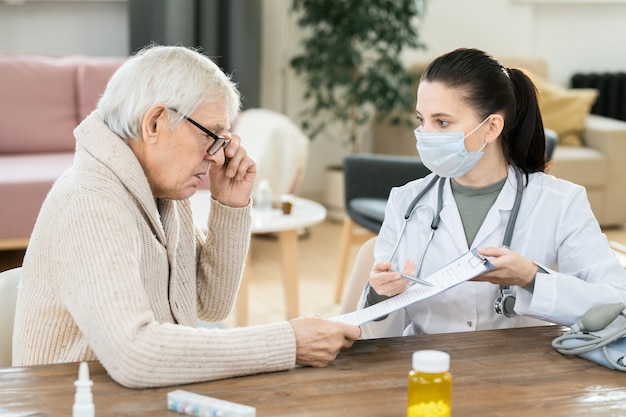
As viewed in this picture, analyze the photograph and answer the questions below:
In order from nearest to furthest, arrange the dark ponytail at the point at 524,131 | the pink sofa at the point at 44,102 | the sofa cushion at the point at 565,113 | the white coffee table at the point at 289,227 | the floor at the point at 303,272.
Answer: the dark ponytail at the point at 524,131 < the white coffee table at the point at 289,227 < the floor at the point at 303,272 < the pink sofa at the point at 44,102 < the sofa cushion at the point at 565,113

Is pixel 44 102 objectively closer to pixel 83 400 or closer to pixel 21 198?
pixel 21 198

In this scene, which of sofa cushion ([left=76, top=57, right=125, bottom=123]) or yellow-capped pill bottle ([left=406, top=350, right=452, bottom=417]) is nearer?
yellow-capped pill bottle ([left=406, top=350, right=452, bottom=417])

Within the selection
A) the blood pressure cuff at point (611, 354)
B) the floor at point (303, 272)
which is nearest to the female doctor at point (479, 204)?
the blood pressure cuff at point (611, 354)

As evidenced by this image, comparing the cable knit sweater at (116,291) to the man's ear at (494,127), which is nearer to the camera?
the cable knit sweater at (116,291)

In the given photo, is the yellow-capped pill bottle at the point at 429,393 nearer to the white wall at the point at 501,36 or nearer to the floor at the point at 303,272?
the floor at the point at 303,272

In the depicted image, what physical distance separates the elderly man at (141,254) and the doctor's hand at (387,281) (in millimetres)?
192

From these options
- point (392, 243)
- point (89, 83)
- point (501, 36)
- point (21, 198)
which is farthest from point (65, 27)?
point (392, 243)

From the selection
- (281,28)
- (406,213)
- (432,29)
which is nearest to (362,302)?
(406,213)

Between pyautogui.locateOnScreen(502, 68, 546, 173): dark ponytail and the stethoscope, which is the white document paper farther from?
pyautogui.locateOnScreen(502, 68, 546, 173): dark ponytail

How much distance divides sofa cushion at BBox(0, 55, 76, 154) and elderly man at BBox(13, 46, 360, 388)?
313 cm

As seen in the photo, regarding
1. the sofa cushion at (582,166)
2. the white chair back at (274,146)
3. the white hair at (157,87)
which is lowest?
the sofa cushion at (582,166)

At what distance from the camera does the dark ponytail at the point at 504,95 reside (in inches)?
77.2

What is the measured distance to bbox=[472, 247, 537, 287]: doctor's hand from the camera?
170 centimetres

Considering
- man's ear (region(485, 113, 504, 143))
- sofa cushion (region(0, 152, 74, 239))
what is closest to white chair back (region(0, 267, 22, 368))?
man's ear (region(485, 113, 504, 143))
